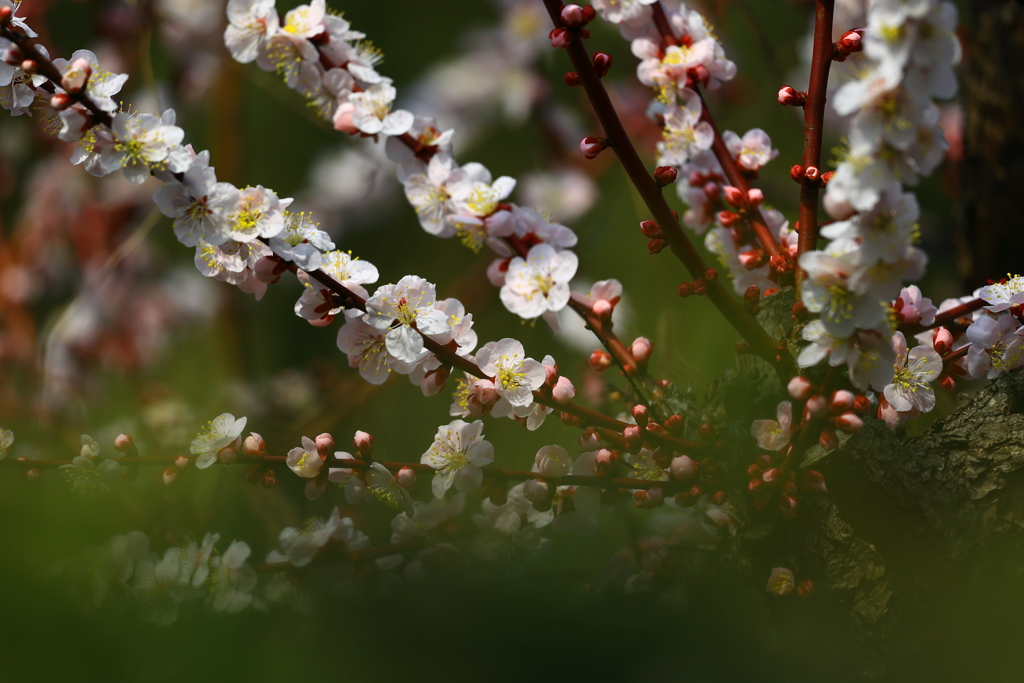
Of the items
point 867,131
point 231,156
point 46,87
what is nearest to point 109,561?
point 46,87

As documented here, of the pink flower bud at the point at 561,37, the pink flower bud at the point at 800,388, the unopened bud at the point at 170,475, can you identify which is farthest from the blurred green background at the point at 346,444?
the pink flower bud at the point at 561,37

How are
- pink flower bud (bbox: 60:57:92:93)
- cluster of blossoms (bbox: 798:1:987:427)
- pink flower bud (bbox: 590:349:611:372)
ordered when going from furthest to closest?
pink flower bud (bbox: 590:349:611:372)
pink flower bud (bbox: 60:57:92:93)
cluster of blossoms (bbox: 798:1:987:427)

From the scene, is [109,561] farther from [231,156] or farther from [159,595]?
[231,156]

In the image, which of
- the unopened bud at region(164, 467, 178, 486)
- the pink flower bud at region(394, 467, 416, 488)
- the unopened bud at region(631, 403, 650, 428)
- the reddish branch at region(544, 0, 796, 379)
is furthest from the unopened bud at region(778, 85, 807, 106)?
the unopened bud at region(164, 467, 178, 486)

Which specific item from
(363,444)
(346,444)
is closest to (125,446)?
(363,444)

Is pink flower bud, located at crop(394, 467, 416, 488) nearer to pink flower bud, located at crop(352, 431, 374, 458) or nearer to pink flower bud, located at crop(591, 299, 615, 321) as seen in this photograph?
pink flower bud, located at crop(352, 431, 374, 458)

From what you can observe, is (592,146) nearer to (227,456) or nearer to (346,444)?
(227,456)
